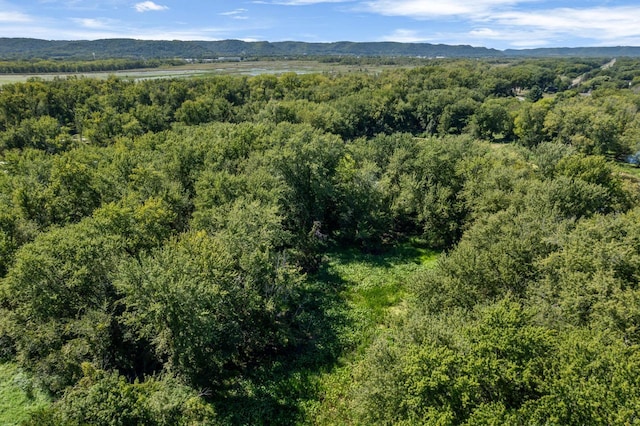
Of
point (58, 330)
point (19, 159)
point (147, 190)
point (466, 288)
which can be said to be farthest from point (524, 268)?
point (19, 159)

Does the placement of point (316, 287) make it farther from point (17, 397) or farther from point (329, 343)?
point (17, 397)

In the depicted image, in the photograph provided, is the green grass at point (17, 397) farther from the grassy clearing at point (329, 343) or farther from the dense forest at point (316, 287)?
the grassy clearing at point (329, 343)

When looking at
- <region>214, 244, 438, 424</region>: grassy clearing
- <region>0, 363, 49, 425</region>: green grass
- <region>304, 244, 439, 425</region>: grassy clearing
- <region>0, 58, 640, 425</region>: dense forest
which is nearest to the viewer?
<region>0, 58, 640, 425</region>: dense forest

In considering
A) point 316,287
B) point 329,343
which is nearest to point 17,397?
point 329,343

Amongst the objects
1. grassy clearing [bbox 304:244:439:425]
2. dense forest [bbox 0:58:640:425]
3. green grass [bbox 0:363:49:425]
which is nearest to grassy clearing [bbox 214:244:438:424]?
grassy clearing [bbox 304:244:439:425]

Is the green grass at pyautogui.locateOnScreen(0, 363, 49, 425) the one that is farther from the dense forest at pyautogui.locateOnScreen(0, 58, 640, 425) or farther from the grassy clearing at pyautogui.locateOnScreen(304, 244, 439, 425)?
the grassy clearing at pyautogui.locateOnScreen(304, 244, 439, 425)

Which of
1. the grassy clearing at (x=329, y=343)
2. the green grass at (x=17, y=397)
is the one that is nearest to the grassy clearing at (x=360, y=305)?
the grassy clearing at (x=329, y=343)
